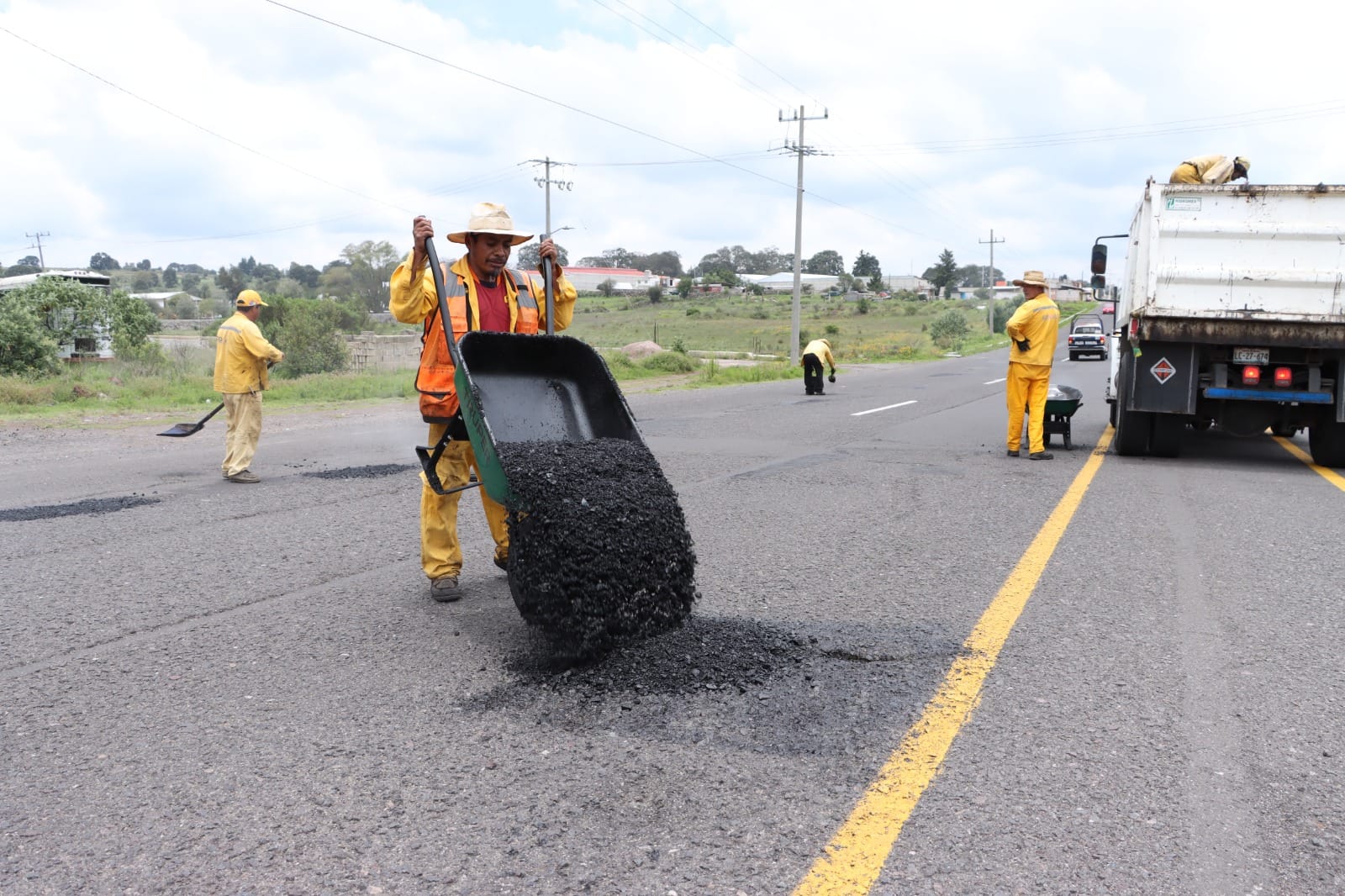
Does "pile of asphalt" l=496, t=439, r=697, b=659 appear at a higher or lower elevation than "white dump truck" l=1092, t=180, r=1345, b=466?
lower

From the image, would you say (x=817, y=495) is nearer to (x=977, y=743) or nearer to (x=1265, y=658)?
(x=1265, y=658)

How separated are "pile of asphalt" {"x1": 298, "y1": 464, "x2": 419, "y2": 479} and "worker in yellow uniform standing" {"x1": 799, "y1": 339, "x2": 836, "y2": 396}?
37.5 ft

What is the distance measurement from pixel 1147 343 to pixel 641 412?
26.2ft

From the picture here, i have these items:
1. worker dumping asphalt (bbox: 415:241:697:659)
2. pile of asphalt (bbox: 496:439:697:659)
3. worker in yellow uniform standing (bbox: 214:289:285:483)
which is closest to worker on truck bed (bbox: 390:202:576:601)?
worker dumping asphalt (bbox: 415:241:697:659)

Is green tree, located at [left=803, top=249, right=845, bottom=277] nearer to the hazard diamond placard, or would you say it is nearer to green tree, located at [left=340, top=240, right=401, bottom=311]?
green tree, located at [left=340, top=240, right=401, bottom=311]

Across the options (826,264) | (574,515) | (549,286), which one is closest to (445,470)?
(549,286)

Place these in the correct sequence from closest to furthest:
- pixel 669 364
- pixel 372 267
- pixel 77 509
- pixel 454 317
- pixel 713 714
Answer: pixel 713 714 → pixel 454 317 → pixel 77 509 → pixel 669 364 → pixel 372 267

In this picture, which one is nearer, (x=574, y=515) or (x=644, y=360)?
(x=574, y=515)

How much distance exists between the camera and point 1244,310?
949 centimetres

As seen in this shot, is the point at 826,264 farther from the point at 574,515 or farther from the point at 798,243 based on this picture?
the point at 574,515

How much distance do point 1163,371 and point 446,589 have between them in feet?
24.8

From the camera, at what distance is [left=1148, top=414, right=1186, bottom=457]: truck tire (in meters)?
10.2

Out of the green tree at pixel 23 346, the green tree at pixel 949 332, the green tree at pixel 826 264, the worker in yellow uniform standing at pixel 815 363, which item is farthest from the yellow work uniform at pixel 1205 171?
the green tree at pixel 826 264

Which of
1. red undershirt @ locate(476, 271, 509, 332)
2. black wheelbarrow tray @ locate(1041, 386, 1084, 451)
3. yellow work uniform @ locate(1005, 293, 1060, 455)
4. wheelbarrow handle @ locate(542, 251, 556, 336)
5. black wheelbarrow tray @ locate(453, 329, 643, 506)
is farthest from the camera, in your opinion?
black wheelbarrow tray @ locate(1041, 386, 1084, 451)
